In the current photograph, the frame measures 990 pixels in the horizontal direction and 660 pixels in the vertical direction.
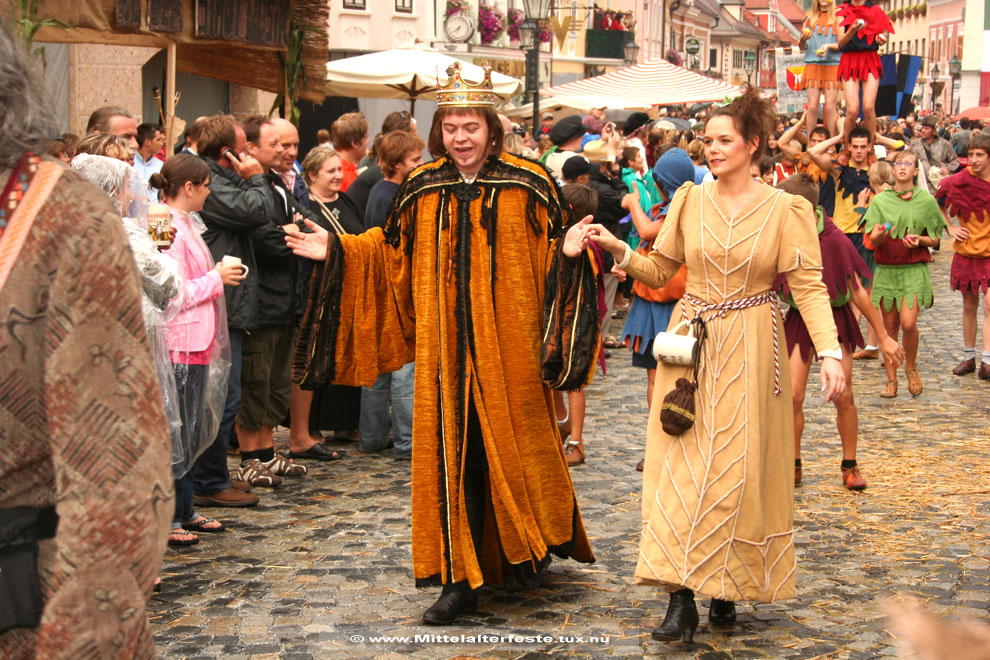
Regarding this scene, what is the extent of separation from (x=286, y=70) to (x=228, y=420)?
4281 millimetres

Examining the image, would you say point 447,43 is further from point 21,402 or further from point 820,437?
point 21,402

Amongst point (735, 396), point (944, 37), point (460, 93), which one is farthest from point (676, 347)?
point (944, 37)

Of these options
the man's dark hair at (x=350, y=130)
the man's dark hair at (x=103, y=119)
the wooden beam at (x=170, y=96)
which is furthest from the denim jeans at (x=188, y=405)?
the man's dark hair at (x=350, y=130)

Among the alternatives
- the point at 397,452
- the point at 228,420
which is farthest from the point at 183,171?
the point at 397,452

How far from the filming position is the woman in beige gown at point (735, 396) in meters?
5.02

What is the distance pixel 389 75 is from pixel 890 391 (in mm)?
7292

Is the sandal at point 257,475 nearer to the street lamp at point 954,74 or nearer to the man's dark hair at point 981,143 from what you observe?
the man's dark hair at point 981,143

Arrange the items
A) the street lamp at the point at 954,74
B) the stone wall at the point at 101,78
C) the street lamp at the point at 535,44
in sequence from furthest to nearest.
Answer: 1. the street lamp at the point at 954,74
2. the street lamp at the point at 535,44
3. the stone wall at the point at 101,78

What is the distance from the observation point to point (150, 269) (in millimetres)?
5746

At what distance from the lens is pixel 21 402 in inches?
81.4

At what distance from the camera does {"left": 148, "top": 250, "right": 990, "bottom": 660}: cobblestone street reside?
5.11 meters

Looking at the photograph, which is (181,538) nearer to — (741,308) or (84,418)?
(741,308)

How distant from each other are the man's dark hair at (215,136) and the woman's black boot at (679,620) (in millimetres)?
3710

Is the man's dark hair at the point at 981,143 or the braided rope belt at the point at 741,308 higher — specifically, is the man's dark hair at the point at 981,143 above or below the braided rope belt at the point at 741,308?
above
